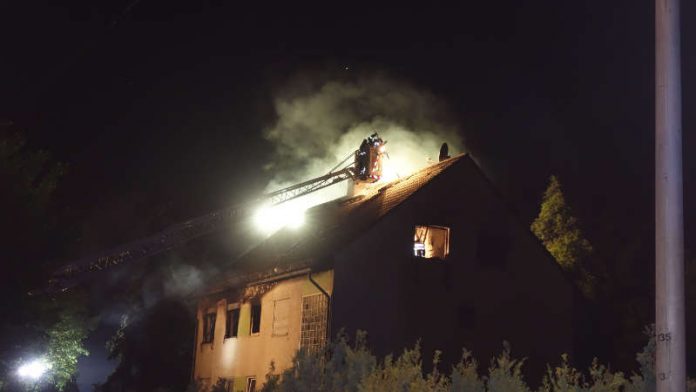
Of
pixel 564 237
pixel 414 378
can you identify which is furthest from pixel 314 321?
pixel 564 237

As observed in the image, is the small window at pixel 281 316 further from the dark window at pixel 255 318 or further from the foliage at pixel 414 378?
the foliage at pixel 414 378

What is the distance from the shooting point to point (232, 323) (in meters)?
25.1

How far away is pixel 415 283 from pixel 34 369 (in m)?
14.0

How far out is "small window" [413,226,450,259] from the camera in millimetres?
21141

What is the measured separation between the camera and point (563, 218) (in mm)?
32500

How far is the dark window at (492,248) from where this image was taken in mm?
21469

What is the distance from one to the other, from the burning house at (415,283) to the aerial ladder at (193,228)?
117 cm

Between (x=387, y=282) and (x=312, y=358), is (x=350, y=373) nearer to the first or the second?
(x=312, y=358)

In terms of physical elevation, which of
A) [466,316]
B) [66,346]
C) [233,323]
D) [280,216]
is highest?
[280,216]

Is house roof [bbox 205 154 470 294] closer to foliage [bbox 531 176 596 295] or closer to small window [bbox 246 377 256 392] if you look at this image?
small window [bbox 246 377 256 392]

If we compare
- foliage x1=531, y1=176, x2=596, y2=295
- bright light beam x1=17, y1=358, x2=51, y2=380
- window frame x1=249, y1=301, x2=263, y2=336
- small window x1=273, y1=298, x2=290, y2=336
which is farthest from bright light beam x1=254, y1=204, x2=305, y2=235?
foliage x1=531, y1=176, x2=596, y2=295

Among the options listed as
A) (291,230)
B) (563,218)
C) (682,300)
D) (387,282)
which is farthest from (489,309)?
(682,300)

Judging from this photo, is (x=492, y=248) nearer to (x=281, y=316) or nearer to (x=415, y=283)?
(x=415, y=283)

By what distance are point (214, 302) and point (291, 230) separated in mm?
3911
